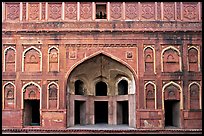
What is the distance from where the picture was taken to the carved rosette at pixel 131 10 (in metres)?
11.0

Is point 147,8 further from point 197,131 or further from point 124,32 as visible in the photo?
point 197,131

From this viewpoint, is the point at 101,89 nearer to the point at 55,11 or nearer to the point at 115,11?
the point at 115,11

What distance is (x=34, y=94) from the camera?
10719 millimetres

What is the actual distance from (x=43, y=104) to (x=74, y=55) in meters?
2.09

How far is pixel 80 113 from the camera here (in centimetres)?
1197

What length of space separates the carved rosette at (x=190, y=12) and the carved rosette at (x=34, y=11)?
5547 millimetres

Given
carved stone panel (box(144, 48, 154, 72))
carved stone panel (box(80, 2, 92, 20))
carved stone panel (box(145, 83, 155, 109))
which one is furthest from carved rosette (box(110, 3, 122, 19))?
carved stone panel (box(145, 83, 155, 109))

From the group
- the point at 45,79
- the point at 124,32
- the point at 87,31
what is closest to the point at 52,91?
the point at 45,79

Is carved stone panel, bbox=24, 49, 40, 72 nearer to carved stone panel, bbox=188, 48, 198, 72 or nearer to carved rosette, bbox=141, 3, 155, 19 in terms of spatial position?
carved rosette, bbox=141, 3, 155, 19

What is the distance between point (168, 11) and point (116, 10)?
1962mm

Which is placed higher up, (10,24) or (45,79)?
(10,24)

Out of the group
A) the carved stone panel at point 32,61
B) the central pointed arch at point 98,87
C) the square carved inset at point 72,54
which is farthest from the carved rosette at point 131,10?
the carved stone panel at point 32,61

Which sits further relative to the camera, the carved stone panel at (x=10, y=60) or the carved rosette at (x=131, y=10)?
the carved rosette at (x=131, y=10)

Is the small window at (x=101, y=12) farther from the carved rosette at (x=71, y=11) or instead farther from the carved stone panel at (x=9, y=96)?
the carved stone panel at (x=9, y=96)
